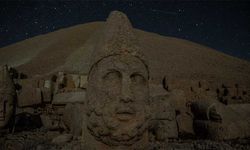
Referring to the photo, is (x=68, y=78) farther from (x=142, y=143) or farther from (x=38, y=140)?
(x=142, y=143)

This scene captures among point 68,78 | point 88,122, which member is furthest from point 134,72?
point 68,78

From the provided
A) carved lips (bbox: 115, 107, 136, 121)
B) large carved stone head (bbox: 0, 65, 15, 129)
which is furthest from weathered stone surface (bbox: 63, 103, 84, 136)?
carved lips (bbox: 115, 107, 136, 121)

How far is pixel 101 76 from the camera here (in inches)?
188

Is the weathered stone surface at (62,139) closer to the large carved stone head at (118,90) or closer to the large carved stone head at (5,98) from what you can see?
the large carved stone head at (5,98)

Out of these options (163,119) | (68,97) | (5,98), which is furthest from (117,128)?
(68,97)

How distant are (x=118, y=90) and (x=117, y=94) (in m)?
0.07

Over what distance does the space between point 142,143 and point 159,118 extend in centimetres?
377

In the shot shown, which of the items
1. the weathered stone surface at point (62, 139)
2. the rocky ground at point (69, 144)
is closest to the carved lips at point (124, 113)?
the rocky ground at point (69, 144)

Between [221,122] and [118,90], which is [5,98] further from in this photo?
[221,122]

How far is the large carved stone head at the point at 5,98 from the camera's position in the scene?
815 cm

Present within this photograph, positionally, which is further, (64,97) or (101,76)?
(64,97)

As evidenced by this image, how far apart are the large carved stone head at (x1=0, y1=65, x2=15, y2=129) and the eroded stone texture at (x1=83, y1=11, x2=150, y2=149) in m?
4.19

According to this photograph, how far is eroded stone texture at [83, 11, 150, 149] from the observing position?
4.59 metres

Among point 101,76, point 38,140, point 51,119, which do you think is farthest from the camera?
point 51,119
